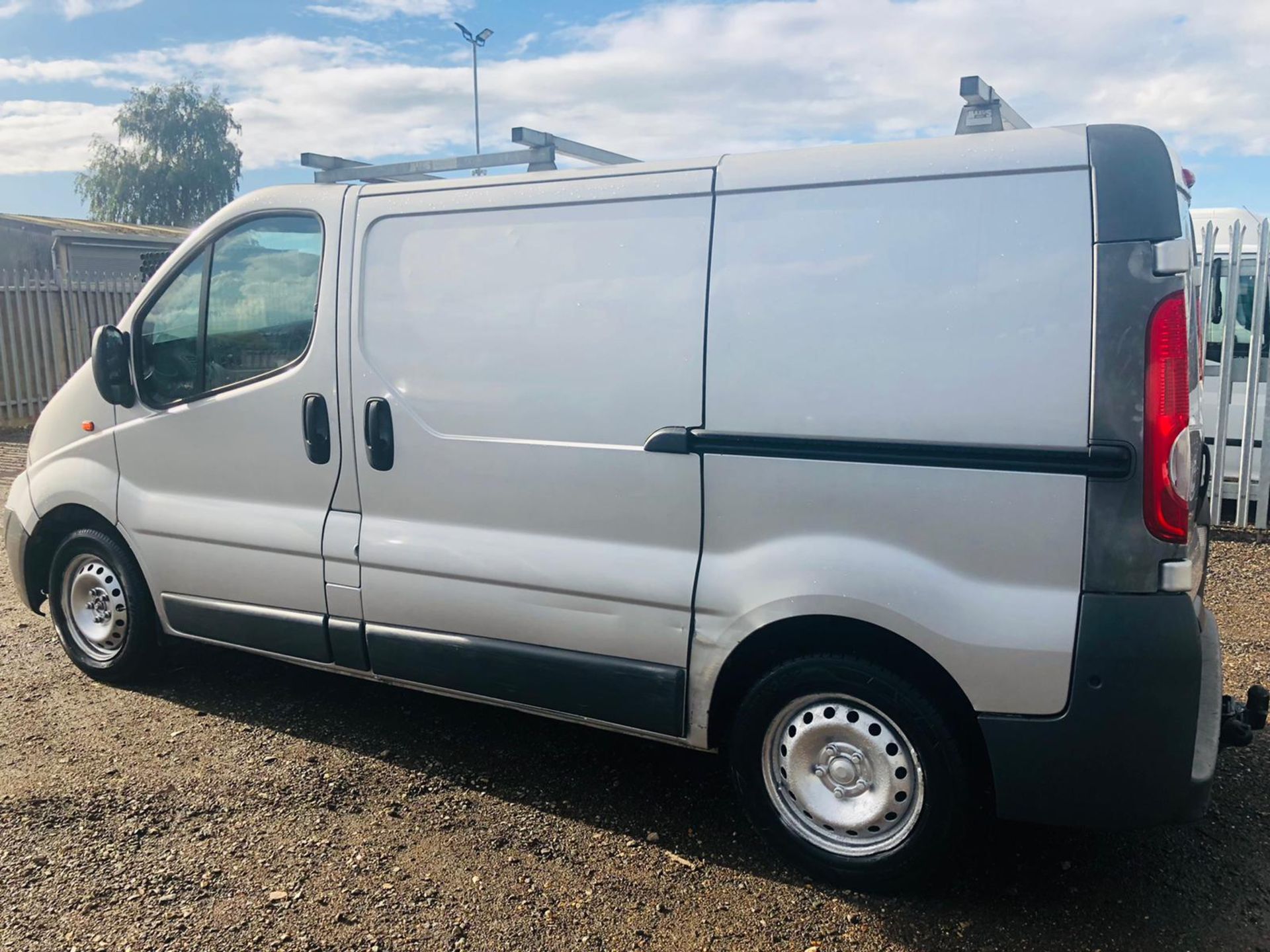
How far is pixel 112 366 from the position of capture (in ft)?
14.3

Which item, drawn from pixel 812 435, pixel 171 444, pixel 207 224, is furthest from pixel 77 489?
pixel 812 435

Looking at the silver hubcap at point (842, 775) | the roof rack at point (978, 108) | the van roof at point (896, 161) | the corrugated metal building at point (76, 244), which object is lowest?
the silver hubcap at point (842, 775)

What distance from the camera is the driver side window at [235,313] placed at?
3.95m

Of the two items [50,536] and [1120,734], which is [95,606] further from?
[1120,734]

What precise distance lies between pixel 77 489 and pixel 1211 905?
463 centimetres

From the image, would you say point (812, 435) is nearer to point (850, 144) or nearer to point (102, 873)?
point (850, 144)

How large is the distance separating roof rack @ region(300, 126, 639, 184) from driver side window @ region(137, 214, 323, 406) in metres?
0.28

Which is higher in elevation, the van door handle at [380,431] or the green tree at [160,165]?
the green tree at [160,165]

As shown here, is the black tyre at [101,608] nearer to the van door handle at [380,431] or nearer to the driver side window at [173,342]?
the driver side window at [173,342]

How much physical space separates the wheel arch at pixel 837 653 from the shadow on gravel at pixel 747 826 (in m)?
0.33

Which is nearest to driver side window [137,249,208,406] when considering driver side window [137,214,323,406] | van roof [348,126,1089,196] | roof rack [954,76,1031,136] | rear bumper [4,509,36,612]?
driver side window [137,214,323,406]

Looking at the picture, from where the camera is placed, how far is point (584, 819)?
11.6 feet

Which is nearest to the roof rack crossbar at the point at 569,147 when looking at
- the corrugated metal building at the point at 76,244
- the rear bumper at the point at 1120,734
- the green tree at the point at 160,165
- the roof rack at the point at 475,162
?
the roof rack at the point at 475,162

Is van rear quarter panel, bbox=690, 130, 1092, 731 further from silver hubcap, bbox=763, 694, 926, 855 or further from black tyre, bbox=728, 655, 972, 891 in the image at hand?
silver hubcap, bbox=763, 694, 926, 855
